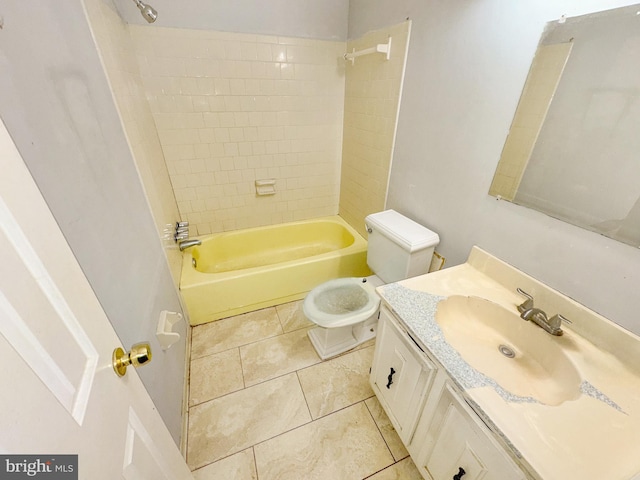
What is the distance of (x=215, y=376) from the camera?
1.56 m

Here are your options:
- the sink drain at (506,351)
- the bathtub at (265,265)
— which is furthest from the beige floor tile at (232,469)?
the sink drain at (506,351)

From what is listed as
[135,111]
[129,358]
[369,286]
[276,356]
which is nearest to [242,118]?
[135,111]

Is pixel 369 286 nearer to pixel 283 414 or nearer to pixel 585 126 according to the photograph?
pixel 283 414

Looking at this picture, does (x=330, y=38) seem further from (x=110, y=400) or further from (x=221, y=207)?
(x=110, y=400)

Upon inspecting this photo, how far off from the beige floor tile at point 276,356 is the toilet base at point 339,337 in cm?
5

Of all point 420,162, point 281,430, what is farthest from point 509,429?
point 420,162

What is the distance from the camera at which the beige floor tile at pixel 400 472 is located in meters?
1.16

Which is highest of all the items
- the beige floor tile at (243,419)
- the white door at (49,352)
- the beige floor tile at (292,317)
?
the white door at (49,352)

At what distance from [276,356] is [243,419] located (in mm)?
386

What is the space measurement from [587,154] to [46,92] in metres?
1.54

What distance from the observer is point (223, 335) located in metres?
1.83

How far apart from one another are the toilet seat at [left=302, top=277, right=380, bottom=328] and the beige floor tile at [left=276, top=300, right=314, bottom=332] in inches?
12.5

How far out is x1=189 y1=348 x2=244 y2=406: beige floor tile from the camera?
4.83 feet

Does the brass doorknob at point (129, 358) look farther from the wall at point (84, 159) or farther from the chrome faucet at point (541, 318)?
the chrome faucet at point (541, 318)
